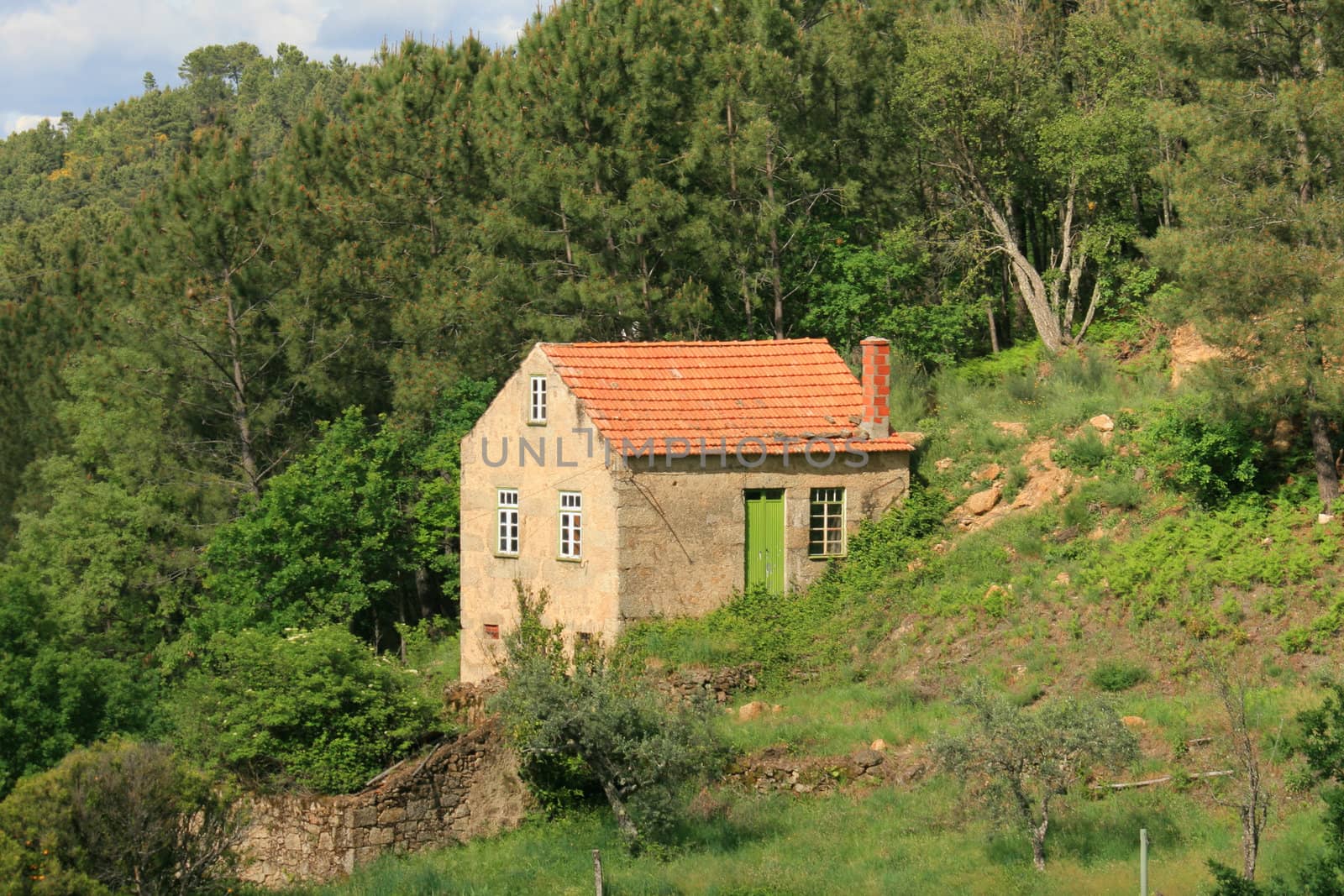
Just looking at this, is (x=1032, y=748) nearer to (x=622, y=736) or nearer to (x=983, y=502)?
(x=622, y=736)

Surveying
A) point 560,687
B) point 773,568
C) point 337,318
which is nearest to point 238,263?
point 337,318

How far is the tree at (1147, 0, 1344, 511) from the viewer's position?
22531 millimetres

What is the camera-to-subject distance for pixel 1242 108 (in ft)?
78.2

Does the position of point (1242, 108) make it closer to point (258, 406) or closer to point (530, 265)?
point (530, 265)

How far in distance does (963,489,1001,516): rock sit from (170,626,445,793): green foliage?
10666 millimetres

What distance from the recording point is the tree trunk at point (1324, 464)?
23.0 m

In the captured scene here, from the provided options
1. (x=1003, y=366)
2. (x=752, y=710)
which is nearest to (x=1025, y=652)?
(x=752, y=710)

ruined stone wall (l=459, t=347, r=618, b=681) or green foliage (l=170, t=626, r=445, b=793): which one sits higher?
ruined stone wall (l=459, t=347, r=618, b=681)

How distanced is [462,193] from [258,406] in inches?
280

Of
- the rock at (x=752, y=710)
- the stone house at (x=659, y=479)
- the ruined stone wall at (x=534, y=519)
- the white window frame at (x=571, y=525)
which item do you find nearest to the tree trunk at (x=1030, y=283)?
the stone house at (x=659, y=479)

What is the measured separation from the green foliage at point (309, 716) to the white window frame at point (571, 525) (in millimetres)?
4260

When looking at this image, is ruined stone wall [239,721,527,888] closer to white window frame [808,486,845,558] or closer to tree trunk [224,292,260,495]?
white window frame [808,486,845,558]

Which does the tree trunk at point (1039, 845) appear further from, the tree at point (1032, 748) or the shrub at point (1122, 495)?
the shrub at point (1122, 495)

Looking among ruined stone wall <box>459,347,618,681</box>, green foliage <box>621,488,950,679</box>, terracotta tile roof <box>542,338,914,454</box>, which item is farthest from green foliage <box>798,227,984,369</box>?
ruined stone wall <box>459,347,618,681</box>
